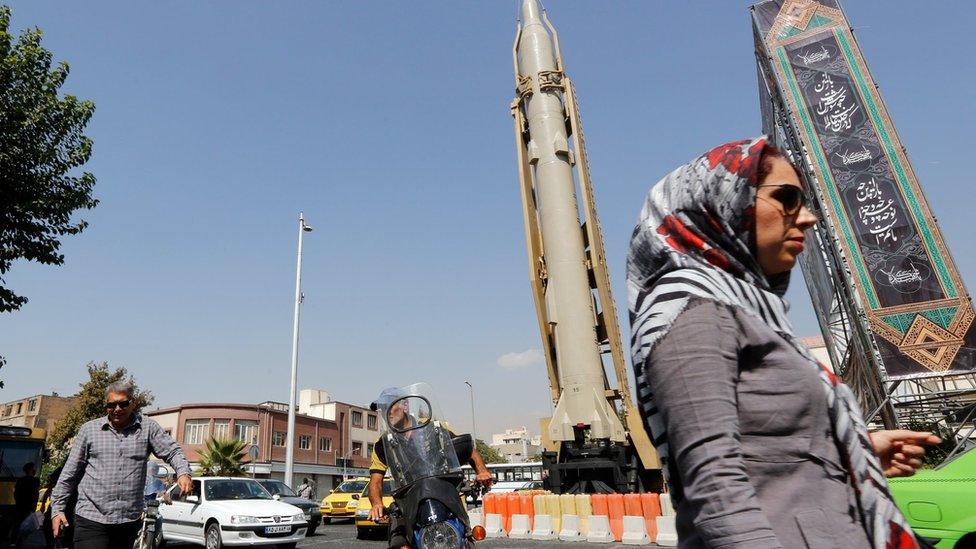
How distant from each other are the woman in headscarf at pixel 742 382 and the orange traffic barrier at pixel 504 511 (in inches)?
522

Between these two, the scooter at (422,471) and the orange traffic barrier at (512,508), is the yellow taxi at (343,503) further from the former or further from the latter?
the scooter at (422,471)

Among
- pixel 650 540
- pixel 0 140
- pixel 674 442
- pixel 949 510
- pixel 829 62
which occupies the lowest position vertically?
pixel 650 540

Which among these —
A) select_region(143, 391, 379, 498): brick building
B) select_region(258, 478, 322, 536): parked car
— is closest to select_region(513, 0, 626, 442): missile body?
select_region(258, 478, 322, 536): parked car

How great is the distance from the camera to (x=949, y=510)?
151 inches

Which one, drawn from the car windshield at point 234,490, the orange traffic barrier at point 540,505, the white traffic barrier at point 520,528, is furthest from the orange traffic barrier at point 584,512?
the car windshield at point 234,490

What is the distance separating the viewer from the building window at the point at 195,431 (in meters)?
41.9

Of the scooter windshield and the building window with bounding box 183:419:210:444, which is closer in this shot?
the scooter windshield

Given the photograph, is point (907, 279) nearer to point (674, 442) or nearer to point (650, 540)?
point (650, 540)

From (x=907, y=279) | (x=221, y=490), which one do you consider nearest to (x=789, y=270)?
(x=221, y=490)

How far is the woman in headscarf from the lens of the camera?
121 cm

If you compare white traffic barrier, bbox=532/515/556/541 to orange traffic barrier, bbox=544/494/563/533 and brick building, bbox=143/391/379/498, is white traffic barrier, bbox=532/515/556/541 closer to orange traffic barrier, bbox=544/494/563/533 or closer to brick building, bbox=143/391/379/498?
orange traffic barrier, bbox=544/494/563/533

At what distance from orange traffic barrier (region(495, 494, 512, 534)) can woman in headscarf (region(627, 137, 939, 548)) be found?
13265 mm

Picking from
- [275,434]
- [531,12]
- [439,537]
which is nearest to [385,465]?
[439,537]

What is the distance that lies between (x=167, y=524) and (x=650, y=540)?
9.48m
